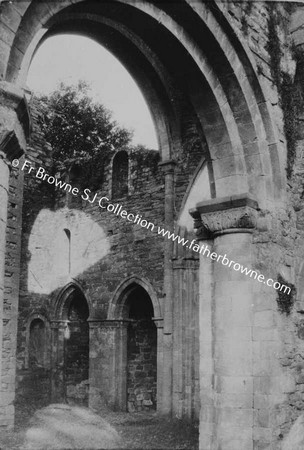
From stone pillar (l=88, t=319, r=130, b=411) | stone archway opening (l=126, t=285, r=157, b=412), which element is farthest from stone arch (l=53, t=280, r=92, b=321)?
stone archway opening (l=126, t=285, r=157, b=412)

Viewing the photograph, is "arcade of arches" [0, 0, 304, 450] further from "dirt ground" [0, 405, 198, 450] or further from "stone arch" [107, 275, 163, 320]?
"stone arch" [107, 275, 163, 320]

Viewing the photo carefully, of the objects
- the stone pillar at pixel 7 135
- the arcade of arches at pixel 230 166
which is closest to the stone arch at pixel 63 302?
the arcade of arches at pixel 230 166

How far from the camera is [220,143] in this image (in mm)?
6094

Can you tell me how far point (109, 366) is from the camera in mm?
13250

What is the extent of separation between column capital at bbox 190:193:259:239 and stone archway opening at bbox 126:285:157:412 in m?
7.13

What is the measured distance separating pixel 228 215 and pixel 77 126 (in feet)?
57.1

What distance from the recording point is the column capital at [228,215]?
585 cm

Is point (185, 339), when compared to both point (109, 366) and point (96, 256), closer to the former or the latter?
point (109, 366)

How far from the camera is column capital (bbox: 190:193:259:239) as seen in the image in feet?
19.2

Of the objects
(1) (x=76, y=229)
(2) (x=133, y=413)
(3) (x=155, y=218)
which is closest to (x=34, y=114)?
(1) (x=76, y=229)

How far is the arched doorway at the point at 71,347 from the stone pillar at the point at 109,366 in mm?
1292

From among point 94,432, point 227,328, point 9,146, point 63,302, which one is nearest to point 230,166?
point 227,328

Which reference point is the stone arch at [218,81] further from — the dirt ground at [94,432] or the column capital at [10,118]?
the dirt ground at [94,432]

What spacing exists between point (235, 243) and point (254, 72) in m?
1.80
